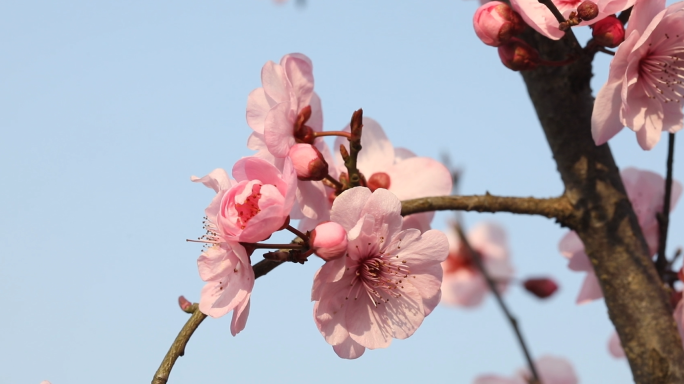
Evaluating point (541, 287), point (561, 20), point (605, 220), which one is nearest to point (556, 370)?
point (541, 287)

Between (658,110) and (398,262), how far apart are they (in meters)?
0.73

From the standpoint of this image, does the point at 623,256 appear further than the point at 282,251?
Yes

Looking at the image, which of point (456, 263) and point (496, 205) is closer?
point (496, 205)

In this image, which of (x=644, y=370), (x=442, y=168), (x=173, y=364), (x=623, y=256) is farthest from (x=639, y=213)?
(x=173, y=364)

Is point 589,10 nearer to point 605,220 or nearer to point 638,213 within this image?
point 605,220

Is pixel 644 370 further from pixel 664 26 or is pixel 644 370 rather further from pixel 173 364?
pixel 173 364

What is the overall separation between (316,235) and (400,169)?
25.1 inches

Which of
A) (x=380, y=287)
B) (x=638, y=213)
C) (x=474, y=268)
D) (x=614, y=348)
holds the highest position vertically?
(x=380, y=287)

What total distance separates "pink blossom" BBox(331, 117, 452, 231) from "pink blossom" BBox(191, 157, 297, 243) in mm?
390

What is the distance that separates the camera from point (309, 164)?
1429 mm

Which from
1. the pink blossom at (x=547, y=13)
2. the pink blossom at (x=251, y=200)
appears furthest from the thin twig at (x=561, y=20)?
the pink blossom at (x=251, y=200)

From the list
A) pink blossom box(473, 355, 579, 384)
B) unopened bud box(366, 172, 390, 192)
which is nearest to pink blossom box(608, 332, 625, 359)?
pink blossom box(473, 355, 579, 384)

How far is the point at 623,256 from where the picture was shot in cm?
186

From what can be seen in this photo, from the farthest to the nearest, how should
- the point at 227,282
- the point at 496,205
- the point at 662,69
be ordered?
the point at 496,205
the point at 662,69
the point at 227,282
